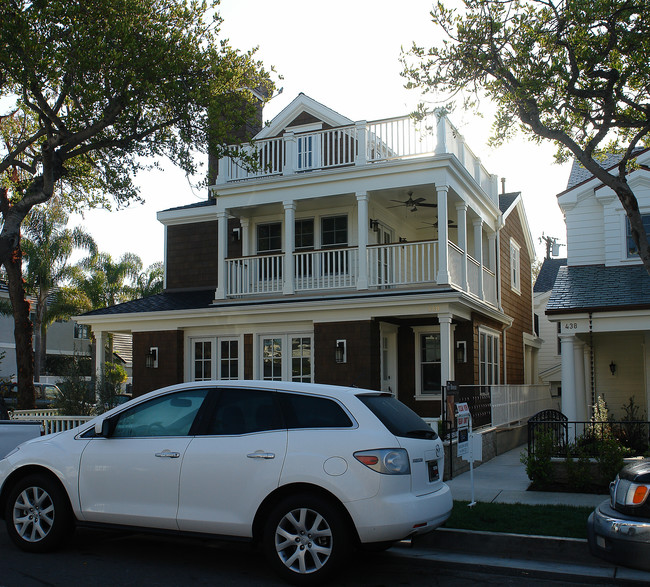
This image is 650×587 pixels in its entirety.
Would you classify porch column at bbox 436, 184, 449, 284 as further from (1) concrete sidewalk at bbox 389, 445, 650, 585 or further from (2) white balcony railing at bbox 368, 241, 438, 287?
(1) concrete sidewalk at bbox 389, 445, 650, 585

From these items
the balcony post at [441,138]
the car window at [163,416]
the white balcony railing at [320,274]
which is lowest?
the car window at [163,416]

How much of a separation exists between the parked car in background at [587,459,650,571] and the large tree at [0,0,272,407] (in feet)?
35.9

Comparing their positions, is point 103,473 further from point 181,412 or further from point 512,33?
point 512,33

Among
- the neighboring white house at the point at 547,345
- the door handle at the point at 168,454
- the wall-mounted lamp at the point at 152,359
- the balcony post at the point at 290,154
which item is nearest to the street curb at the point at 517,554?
the door handle at the point at 168,454

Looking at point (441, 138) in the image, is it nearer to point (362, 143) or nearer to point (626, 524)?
point (362, 143)

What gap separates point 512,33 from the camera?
405 inches

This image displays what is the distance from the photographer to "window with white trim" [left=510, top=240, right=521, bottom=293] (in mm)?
21217

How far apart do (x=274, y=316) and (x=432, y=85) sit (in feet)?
23.3

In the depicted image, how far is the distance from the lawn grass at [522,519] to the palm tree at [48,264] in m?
32.4

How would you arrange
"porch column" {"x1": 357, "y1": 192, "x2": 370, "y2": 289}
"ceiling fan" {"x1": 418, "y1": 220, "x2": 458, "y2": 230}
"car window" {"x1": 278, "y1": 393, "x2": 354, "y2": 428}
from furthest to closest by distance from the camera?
"ceiling fan" {"x1": 418, "y1": 220, "x2": 458, "y2": 230} < "porch column" {"x1": 357, "y1": 192, "x2": 370, "y2": 289} < "car window" {"x1": 278, "y1": 393, "x2": 354, "y2": 428}

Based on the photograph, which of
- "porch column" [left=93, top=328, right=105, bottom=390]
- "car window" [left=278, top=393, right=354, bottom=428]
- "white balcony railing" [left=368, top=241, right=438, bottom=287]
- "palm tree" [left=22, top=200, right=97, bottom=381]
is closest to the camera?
"car window" [left=278, top=393, right=354, bottom=428]

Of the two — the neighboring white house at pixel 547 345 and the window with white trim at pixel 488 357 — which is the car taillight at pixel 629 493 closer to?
the window with white trim at pixel 488 357

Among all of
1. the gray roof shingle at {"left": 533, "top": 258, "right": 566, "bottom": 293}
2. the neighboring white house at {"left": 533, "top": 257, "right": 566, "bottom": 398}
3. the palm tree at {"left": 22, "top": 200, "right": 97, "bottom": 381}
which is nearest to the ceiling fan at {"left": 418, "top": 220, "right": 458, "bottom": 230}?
the neighboring white house at {"left": 533, "top": 257, "right": 566, "bottom": 398}

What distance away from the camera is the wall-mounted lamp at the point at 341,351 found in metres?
15.2
